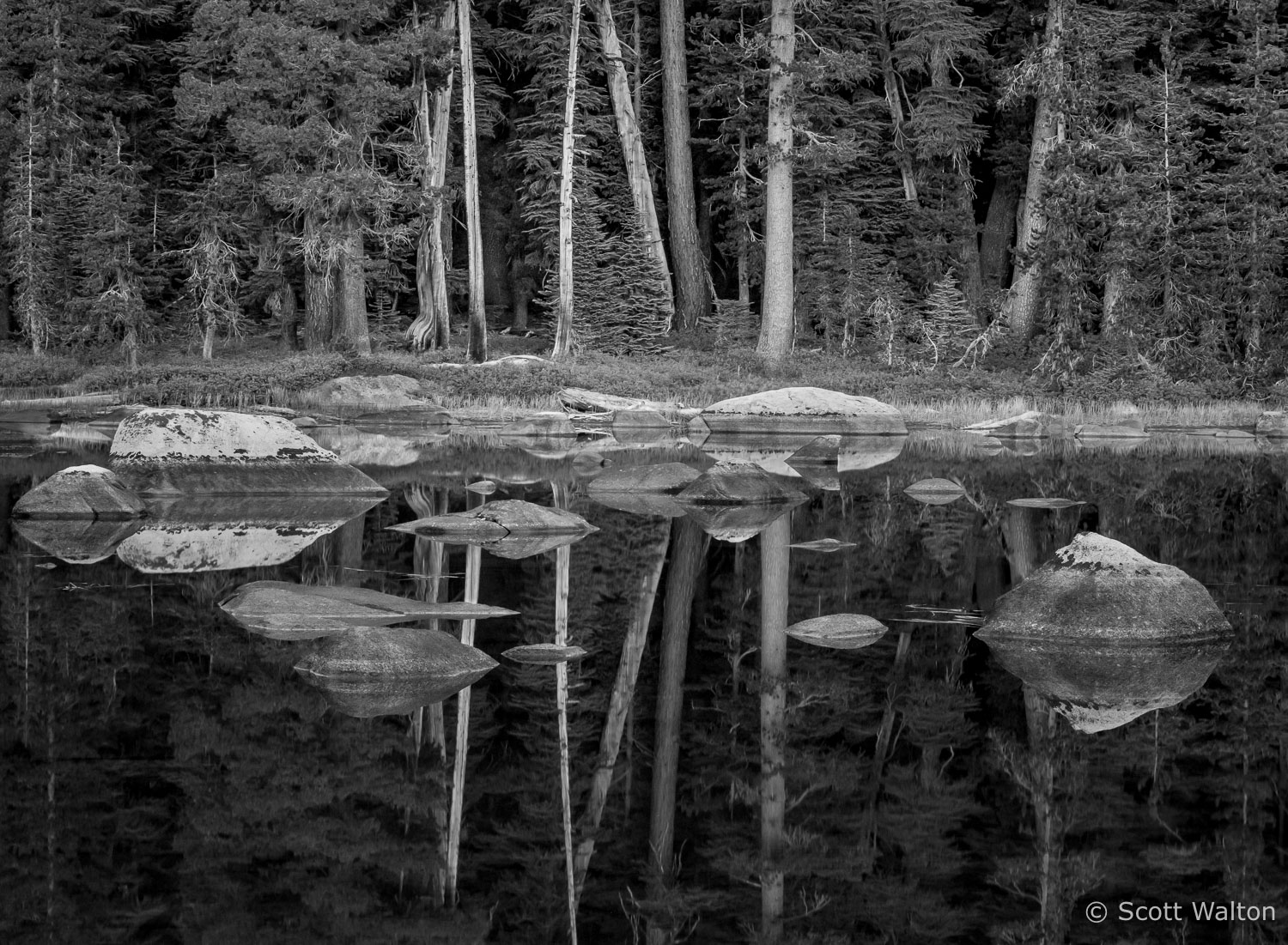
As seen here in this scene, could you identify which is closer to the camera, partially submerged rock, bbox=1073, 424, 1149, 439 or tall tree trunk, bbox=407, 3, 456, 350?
partially submerged rock, bbox=1073, 424, 1149, 439

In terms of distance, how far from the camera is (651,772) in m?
5.36

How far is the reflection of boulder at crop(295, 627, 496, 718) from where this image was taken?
6254 mm

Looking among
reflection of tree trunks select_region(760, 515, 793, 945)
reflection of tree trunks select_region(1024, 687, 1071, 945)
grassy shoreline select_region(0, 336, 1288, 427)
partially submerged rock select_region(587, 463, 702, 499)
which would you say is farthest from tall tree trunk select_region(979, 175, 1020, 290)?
reflection of tree trunks select_region(1024, 687, 1071, 945)

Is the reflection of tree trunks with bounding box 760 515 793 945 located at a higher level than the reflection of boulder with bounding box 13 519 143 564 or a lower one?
higher

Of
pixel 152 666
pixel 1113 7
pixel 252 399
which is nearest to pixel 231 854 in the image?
pixel 152 666

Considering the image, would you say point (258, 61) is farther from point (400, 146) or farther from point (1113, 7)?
point (1113, 7)

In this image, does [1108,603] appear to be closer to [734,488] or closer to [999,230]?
[734,488]

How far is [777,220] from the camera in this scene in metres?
30.1

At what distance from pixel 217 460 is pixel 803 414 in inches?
472

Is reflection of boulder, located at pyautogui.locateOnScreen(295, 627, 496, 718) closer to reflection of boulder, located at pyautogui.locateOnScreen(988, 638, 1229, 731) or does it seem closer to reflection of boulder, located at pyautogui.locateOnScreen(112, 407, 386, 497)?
reflection of boulder, located at pyautogui.locateOnScreen(988, 638, 1229, 731)

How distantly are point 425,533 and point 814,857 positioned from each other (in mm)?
7180

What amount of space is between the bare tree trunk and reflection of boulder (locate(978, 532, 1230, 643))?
72.7ft

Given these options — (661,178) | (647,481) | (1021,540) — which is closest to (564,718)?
(1021,540)

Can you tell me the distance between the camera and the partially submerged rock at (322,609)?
25.2ft
